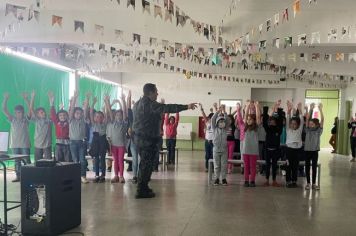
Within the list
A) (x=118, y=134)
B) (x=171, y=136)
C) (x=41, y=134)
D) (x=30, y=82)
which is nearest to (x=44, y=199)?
(x=118, y=134)

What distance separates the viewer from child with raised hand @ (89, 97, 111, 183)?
26.9 feet

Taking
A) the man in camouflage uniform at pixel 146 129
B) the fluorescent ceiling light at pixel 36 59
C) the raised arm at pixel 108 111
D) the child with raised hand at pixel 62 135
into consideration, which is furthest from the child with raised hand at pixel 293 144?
the fluorescent ceiling light at pixel 36 59

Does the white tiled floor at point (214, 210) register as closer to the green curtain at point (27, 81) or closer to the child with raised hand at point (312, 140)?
the child with raised hand at point (312, 140)

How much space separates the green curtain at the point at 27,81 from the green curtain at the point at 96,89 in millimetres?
1112

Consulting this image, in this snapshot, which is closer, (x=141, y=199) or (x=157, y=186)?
(x=141, y=199)

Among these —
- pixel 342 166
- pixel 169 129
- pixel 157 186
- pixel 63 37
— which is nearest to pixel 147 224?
pixel 157 186

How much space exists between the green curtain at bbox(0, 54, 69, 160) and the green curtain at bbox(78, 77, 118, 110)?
111 cm

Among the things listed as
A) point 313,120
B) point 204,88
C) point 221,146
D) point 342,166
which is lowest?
point 342,166

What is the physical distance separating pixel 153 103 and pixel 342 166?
831 centimetres

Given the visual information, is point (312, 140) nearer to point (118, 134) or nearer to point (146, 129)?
point (146, 129)

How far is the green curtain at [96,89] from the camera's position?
12.8 meters

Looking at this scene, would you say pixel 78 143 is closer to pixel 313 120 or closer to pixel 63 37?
pixel 63 37

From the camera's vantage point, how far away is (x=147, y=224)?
201 inches

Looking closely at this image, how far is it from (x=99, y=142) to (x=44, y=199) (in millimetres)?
3845
